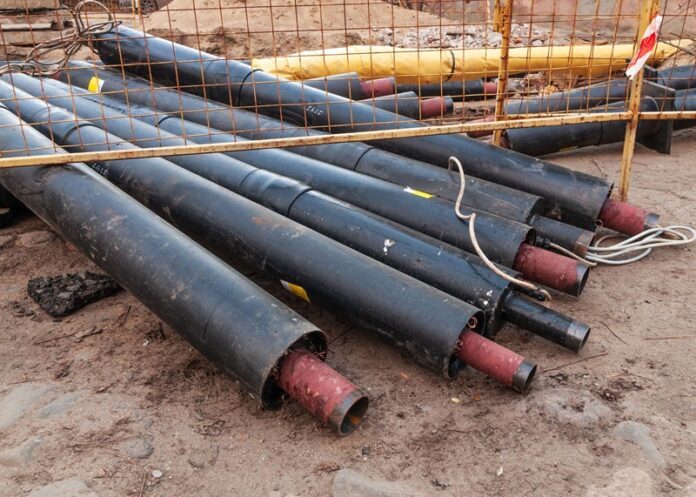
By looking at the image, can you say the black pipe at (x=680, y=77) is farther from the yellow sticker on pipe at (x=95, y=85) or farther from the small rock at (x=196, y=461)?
the small rock at (x=196, y=461)

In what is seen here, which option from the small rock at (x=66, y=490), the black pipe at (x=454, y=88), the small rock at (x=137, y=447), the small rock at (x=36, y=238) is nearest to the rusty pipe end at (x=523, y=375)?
the small rock at (x=137, y=447)

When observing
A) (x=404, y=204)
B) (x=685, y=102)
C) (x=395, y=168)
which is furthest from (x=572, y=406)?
(x=685, y=102)

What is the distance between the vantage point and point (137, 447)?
7.36ft

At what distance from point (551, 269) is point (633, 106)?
174 cm

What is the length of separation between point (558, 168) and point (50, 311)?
302 centimetres

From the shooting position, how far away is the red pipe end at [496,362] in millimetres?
2412

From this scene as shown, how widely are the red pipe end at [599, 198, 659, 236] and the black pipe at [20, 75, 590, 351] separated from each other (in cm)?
124

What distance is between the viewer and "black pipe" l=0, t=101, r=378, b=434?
2295mm

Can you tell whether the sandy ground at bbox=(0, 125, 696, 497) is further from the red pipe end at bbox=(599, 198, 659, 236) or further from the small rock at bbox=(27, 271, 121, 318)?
the red pipe end at bbox=(599, 198, 659, 236)

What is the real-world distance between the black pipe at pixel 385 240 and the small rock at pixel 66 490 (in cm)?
159

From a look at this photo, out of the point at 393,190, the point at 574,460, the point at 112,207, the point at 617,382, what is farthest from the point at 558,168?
the point at 112,207

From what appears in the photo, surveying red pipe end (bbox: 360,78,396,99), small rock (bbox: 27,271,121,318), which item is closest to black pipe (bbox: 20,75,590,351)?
small rock (bbox: 27,271,121,318)

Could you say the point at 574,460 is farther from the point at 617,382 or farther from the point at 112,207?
the point at 112,207

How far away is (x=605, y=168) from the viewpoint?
16.6ft
